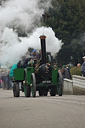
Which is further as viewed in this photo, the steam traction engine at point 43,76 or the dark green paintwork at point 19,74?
the dark green paintwork at point 19,74

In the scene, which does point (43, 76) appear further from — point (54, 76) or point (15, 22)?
point (15, 22)

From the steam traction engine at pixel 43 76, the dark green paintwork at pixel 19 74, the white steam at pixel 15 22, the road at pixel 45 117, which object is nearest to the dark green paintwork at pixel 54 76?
the steam traction engine at pixel 43 76

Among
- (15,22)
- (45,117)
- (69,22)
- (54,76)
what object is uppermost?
(69,22)

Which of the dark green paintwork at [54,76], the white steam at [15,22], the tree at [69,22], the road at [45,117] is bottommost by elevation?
the road at [45,117]

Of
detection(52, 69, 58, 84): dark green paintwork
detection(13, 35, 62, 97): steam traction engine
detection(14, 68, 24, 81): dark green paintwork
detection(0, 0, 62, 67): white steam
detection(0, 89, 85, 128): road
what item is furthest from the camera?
detection(0, 0, 62, 67): white steam

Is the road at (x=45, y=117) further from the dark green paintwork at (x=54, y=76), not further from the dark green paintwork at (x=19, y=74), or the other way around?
the dark green paintwork at (x=19, y=74)

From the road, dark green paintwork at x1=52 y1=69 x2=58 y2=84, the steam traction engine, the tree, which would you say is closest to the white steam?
the steam traction engine

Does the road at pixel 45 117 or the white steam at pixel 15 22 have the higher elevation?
the white steam at pixel 15 22

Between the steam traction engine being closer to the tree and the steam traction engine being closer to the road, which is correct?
the road

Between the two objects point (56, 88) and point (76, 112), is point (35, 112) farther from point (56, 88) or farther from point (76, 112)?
point (56, 88)

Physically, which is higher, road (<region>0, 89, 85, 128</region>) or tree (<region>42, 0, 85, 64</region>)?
tree (<region>42, 0, 85, 64</region>)

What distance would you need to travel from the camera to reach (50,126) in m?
8.41

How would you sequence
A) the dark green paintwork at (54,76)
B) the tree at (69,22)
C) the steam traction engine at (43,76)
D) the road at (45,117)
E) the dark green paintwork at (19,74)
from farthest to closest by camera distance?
the tree at (69,22)
the dark green paintwork at (19,74)
the dark green paintwork at (54,76)
the steam traction engine at (43,76)
the road at (45,117)

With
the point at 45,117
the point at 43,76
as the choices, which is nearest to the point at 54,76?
the point at 43,76
